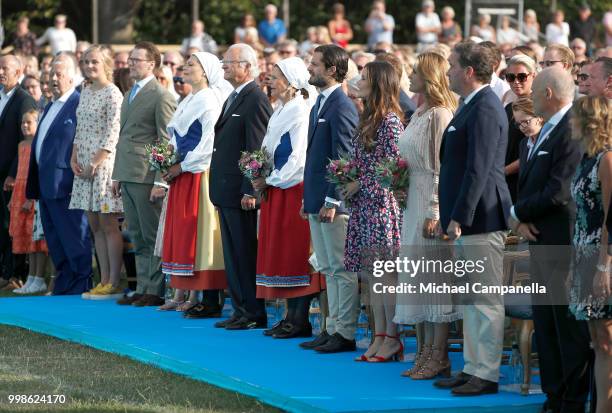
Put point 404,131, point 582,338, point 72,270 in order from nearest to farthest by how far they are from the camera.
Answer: point 582,338 → point 404,131 → point 72,270

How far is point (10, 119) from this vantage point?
13719mm

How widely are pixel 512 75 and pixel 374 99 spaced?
113 cm

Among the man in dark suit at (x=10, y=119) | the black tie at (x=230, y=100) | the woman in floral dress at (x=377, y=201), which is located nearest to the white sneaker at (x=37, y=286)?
the man in dark suit at (x=10, y=119)

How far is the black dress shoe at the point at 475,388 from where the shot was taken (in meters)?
7.92

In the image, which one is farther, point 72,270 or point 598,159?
point 72,270

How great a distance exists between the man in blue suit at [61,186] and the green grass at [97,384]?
8.77ft

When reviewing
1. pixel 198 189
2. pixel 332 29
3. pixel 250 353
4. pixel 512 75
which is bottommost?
pixel 250 353

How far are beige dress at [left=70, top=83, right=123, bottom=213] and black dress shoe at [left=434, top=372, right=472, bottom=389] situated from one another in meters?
4.86

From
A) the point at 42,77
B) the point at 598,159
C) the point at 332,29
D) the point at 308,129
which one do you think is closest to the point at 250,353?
the point at 308,129

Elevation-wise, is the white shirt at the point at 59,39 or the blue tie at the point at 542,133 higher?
the white shirt at the point at 59,39

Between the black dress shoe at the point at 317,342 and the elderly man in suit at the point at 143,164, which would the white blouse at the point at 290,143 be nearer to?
the black dress shoe at the point at 317,342

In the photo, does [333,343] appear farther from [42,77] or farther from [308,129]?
[42,77]

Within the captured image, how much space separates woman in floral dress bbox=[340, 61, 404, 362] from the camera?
898cm

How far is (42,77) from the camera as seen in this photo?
1459 centimetres
